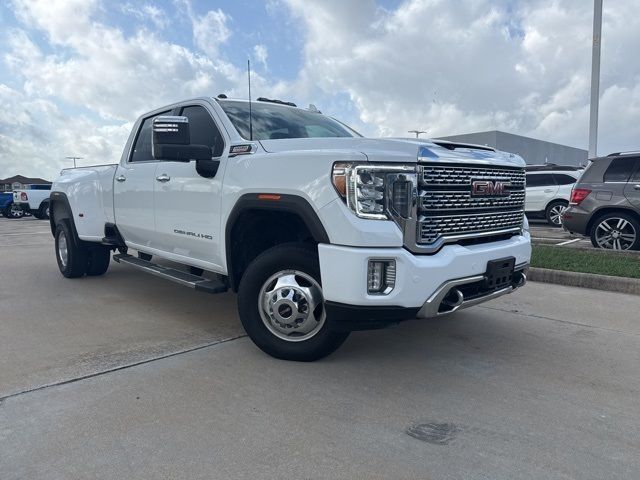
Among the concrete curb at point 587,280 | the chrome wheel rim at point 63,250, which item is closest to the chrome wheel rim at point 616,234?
the concrete curb at point 587,280

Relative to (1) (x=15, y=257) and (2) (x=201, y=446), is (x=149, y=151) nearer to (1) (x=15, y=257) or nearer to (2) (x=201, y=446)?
(2) (x=201, y=446)

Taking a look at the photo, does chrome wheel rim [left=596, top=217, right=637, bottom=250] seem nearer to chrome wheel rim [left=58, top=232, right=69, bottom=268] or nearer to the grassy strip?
the grassy strip

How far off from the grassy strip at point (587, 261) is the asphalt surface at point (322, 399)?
161cm

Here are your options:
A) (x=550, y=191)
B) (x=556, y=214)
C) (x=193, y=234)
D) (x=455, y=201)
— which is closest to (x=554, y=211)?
(x=556, y=214)

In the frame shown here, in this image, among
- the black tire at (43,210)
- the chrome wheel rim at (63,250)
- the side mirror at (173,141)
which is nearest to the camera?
the side mirror at (173,141)

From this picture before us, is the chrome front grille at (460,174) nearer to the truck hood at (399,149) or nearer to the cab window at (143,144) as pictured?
the truck hood at (399,149)

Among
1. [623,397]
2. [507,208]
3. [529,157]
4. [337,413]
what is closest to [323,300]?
[337,413]

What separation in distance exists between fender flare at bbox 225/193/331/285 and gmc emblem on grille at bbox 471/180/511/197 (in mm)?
1121

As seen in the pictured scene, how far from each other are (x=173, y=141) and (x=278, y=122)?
1.00m

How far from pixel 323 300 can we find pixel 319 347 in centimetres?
43

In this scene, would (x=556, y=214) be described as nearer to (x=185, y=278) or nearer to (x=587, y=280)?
(x=587, y=280)

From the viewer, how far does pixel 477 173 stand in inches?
146

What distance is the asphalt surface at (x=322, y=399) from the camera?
2584 mm

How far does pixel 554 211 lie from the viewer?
47.5 feet
